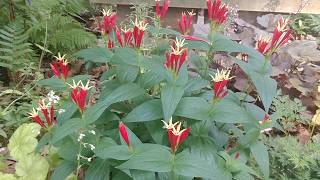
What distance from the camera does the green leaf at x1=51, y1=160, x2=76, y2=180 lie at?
5.56ft

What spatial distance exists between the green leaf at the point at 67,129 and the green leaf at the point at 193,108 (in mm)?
332

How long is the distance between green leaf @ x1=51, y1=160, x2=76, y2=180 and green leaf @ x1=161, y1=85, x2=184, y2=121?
46cm

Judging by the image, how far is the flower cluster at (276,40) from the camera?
159 centimetres

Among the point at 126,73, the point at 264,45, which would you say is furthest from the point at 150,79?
the point at 264,45

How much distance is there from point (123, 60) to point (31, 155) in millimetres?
624

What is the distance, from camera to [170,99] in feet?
4.91

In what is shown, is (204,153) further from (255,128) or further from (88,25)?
(88,25)

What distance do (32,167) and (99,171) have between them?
41cm

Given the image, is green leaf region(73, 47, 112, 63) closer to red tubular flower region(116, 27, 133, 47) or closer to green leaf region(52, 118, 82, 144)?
red tubular flower region(116, 27, 133, 47)

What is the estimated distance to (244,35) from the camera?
313 cm

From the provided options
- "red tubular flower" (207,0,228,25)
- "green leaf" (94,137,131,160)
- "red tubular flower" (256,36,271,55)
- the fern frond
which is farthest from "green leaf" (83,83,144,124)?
the fern frond

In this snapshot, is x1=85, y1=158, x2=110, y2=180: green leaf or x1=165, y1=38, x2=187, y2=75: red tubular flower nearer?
x1=165, y1=38, x2=187, y2=75: red tubular flower

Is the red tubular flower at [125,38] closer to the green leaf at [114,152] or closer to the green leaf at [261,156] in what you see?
the green leaf at [114,152]

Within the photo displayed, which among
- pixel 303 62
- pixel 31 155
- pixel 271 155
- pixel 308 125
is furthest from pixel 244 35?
pixel 31 155
